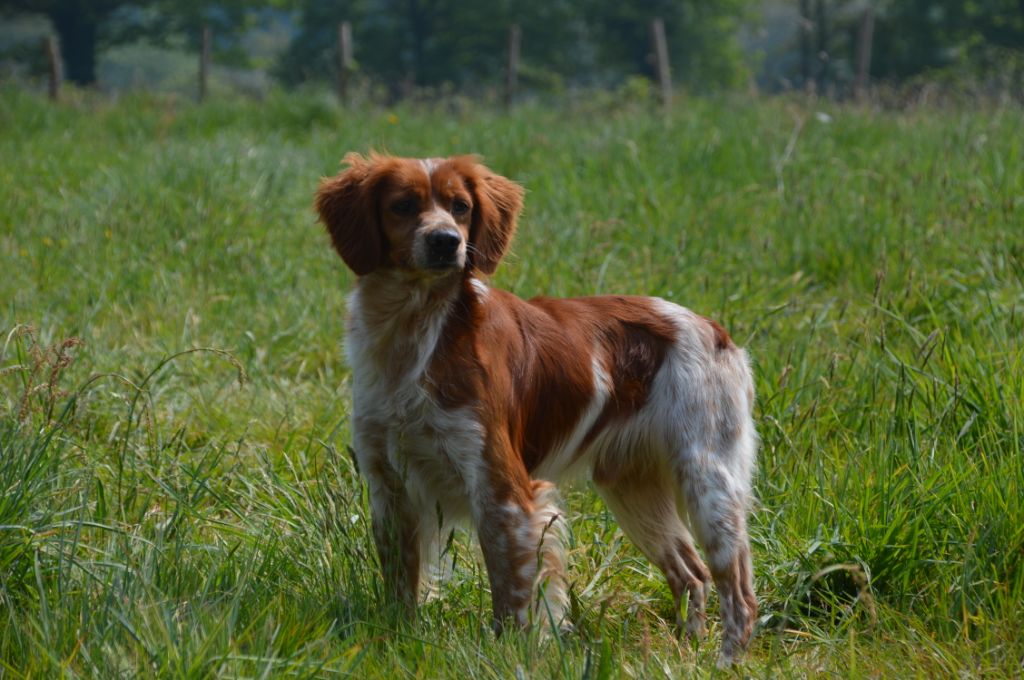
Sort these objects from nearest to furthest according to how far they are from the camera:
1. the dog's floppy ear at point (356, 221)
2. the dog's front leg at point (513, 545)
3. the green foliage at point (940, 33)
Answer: the dog's front leg at point (513, 545), the dog's floppy ear at point (356, 221), the green foliage at point (940, 33)

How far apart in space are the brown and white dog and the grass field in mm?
145

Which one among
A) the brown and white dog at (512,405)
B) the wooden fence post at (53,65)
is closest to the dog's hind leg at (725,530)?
the brown and white dog at (512,405)

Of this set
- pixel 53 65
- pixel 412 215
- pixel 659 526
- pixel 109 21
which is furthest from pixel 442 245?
pixel 109 21

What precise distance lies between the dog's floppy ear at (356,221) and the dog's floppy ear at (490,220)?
292 mm

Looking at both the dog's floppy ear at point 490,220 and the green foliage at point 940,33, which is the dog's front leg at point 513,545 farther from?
the green foliage at point 940,33

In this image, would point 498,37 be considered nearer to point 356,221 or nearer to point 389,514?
point 356,221

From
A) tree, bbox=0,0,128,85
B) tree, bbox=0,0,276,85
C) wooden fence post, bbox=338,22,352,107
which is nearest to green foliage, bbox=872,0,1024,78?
tree, bbox=0,0,276,85

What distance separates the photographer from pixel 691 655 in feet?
9.32

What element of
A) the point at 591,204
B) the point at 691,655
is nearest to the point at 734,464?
the point at 691,655

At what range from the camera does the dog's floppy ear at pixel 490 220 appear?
3379 mm

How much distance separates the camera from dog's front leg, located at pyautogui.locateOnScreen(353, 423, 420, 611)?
10.2 ft

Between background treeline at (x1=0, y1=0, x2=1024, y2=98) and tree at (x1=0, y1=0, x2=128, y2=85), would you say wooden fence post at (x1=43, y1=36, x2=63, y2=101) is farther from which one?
tree at (x1=0, y1=0, x2=128, y2=85)

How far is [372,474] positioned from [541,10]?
37.7 m

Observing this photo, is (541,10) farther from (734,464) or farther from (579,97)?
(734,464)
